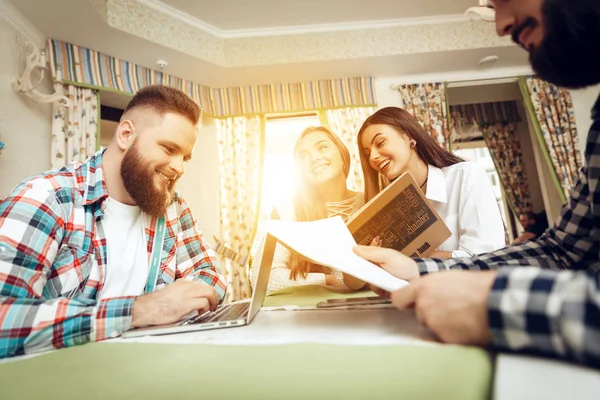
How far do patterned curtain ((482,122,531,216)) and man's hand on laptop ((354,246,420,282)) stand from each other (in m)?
5.23

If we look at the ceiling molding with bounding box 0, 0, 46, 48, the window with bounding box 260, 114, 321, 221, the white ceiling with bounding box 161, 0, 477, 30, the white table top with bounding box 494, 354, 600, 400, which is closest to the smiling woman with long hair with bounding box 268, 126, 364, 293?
the window with bounding box 260, 114, 321, 221

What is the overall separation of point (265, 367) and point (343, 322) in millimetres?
248

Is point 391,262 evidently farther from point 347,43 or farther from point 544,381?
point 347,43

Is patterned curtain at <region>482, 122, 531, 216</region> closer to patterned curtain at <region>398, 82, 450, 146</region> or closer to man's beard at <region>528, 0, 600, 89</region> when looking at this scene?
patterned curtain at <region>398, 82, 450, 146</region>

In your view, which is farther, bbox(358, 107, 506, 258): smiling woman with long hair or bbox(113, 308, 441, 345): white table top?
bbox(358, 107, 506, 258): smiling woman with long hair

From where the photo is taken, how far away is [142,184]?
3.80ft

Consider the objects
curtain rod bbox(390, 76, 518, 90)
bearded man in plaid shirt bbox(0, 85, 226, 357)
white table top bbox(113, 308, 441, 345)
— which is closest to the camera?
white table top bbox(113, 308, 441, 345)

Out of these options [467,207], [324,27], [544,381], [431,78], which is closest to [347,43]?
[324,27]

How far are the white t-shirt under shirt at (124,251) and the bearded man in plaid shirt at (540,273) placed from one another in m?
0.80

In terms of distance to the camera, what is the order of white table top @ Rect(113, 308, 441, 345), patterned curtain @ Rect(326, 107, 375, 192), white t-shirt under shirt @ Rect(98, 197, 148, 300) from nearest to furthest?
white table top @ Rect(113, 308, 441, 345) → white t-shirt under shirt @ Rect(98, 197, 148, 300) → patterned curtain @ Rect(326, 107, 375, 192)

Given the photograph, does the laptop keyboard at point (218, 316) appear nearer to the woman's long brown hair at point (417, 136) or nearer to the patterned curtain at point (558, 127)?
the woman's long brown hair at point (417, 136)

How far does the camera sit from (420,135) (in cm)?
171

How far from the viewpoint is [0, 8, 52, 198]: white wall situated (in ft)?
7.26

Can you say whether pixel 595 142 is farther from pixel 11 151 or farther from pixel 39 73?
pixel 39 73
